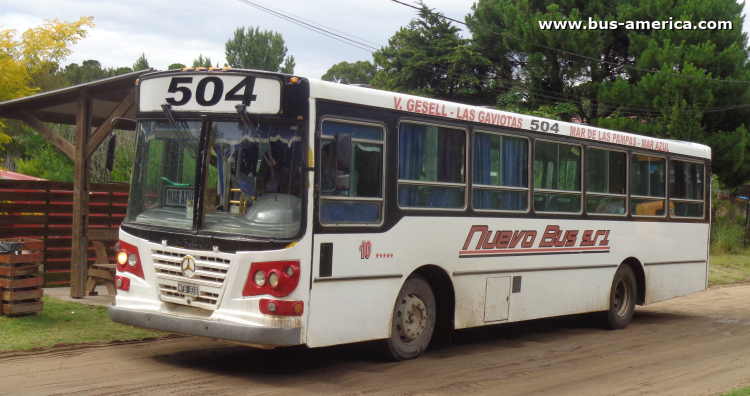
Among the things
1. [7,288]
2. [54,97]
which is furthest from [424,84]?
[7,288]

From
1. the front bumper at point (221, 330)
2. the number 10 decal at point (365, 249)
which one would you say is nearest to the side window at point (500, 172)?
the number 10 decal at point (365, 249)

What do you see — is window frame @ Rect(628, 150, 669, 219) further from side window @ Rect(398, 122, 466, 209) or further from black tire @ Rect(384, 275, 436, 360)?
black tire @ Rect(384, 275, 436, 360)

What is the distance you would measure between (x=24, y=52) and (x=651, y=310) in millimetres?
15325

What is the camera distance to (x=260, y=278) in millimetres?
7105

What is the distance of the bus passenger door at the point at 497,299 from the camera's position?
9461 millimetres

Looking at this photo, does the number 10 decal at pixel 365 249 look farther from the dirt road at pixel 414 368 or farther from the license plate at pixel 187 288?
the license plate at pixel 187 288

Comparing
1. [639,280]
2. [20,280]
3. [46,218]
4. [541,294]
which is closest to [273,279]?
[20,280]

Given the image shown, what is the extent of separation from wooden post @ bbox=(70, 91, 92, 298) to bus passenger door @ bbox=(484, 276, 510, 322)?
6.09 m

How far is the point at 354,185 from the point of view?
309 inches

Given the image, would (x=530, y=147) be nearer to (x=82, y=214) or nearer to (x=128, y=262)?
(x=128, y=262)

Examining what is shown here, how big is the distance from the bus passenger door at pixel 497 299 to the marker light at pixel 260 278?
130 inches

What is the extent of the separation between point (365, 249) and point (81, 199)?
5.76 meters

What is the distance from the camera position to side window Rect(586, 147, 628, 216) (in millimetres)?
11305

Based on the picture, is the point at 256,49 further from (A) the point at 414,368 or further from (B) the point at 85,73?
(A) the point at 414,368
